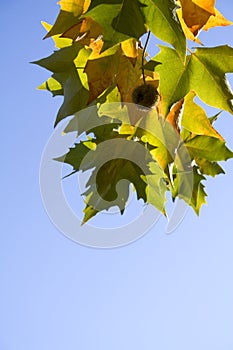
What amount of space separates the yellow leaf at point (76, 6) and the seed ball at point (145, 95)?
0.15 m

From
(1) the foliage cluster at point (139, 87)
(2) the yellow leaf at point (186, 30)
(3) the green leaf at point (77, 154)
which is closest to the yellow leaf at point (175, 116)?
(1) the foliage cluster at point (139, 87)

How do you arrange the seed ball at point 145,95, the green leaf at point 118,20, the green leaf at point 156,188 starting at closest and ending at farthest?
the green leaf at point 118,20 → the seed ball at point 145,95 → the green leaf at point 156,188

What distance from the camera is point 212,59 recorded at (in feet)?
2.60

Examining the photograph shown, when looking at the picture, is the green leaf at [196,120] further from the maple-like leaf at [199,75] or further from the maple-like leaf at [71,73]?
the maple-like leaf at [71,73]

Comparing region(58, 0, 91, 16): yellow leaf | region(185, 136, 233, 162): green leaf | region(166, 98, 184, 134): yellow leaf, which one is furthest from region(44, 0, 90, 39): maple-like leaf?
region(185, 136, 233, 162): green leaf

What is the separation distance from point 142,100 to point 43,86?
272mm

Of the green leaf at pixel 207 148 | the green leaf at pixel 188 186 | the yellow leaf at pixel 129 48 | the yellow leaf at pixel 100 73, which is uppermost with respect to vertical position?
the yellow leaf at pixel 129 48

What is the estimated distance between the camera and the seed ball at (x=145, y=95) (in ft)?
2.50

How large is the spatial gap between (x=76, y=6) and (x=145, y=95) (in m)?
0.18

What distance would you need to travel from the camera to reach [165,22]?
67 cm

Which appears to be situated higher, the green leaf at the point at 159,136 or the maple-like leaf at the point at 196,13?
the maple-like leaf at the point at 196,13

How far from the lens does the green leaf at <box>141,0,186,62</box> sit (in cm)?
66

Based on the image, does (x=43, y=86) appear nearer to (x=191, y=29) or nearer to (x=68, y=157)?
(x=68, y=157)

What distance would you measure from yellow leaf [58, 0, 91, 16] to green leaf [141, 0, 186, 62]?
137mm
